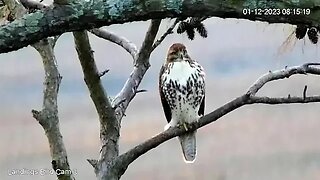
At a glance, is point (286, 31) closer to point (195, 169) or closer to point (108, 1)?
point (195, 169)

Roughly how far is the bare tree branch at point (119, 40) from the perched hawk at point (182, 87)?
0.11m

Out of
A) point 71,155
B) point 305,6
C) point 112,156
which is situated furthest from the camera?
point 71,155

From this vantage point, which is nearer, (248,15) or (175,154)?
(248,15)

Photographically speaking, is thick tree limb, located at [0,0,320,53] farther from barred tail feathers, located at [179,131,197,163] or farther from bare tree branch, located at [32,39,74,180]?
barred tail feathers, located at [179,131,197,163]

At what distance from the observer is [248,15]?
0.69 m

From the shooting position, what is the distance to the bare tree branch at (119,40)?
1.51 meters

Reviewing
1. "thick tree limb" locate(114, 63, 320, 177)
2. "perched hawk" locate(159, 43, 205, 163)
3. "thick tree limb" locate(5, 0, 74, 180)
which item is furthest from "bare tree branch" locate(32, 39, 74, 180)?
"perched hawk" locate(159, 43, 205, 163)

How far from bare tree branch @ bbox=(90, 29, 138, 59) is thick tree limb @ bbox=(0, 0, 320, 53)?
773 millimetres

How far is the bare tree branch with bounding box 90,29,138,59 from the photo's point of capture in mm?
1508

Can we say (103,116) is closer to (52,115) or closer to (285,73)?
(52,115)

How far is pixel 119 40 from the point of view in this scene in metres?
1.56

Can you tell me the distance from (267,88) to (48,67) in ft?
2.05

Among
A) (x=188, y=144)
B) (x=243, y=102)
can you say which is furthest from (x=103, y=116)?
(x=188, y=144)

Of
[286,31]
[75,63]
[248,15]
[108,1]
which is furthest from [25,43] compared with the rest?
[75,63]
